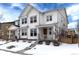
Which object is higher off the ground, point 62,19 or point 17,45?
point 62,19

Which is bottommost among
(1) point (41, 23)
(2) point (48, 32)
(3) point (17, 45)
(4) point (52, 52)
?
(4) point (52, 52)

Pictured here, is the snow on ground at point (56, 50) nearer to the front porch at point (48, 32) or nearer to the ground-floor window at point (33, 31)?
the front porch at point (48, 32)

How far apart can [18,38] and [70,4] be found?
101cm

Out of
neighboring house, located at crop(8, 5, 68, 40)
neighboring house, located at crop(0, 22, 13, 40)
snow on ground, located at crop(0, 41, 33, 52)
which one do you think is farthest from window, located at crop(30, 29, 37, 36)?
neighboring house, located at crop(0, 22, 13, 40)

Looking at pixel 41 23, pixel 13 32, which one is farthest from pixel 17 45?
pixel 41 23

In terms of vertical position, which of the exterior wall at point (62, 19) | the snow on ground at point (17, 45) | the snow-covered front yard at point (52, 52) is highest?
the exterior wall at point (62, 19)

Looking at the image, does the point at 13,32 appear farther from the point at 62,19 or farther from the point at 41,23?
the point at 62,19

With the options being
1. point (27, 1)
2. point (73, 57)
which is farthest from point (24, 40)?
point (73, 57)

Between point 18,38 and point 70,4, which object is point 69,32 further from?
point 18,38

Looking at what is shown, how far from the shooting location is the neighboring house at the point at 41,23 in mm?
2752

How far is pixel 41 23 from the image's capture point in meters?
2.79

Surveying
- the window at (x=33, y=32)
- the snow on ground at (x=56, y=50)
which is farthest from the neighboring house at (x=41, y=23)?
the snow on ground at (x=56, y=50)

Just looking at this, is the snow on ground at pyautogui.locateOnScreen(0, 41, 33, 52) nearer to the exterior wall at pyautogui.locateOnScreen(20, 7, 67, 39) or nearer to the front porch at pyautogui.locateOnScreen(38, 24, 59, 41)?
the exterior wall at pyautogui.locateOnScreen(20, 7, 67, 39)

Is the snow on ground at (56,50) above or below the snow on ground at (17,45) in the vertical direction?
below
